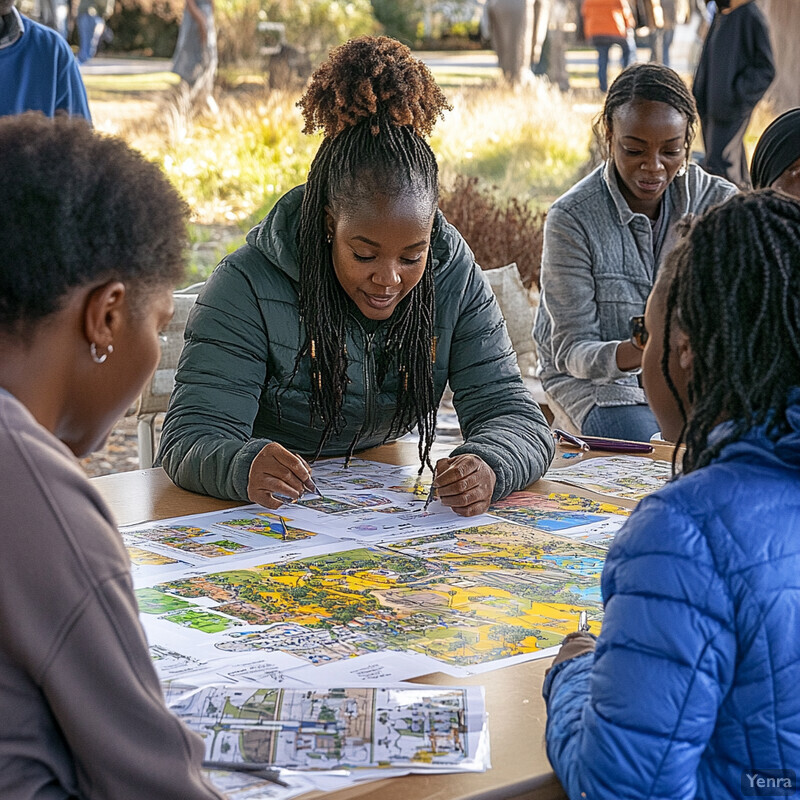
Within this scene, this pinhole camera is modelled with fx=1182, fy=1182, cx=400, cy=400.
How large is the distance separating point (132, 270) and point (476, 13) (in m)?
13.8

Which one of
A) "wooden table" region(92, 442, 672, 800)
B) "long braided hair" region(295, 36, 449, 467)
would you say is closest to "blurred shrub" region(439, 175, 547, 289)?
"long braided hair" region(295, 36, 449, 467)

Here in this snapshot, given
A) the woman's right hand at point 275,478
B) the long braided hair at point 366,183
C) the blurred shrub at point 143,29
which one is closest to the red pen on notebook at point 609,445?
the long braided hair at point 366,183

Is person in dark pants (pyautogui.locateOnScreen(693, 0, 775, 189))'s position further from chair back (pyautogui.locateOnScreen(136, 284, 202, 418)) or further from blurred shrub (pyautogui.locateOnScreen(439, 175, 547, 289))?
chair back (pyautogui.locateOnScreen(136, 284, 202, 418))

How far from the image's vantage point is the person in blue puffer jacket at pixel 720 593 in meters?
1.17

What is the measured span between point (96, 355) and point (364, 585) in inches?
29.0

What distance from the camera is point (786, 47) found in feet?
35.2

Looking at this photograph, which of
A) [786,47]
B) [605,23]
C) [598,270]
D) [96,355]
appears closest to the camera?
[96,355]

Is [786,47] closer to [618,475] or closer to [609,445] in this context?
[609,445]

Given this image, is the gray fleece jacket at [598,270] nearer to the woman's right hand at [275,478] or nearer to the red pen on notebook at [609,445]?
the red pen on notebook at [609,445]

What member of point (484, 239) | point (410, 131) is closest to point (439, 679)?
point (410, 131)

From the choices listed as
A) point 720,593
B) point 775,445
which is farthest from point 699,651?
point 775,445

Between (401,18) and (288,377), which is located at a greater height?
(401,18)

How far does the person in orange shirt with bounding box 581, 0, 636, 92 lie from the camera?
1091cm

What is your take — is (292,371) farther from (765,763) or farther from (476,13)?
(476,13)
